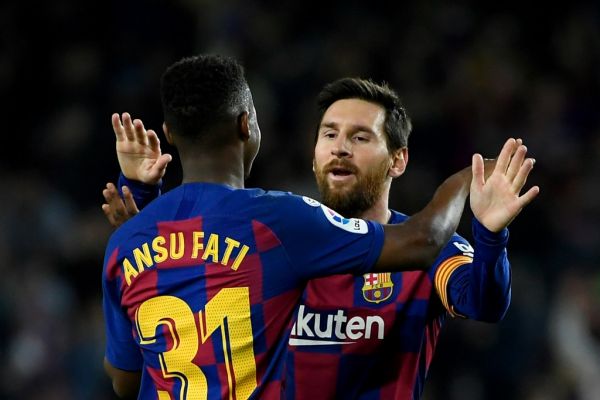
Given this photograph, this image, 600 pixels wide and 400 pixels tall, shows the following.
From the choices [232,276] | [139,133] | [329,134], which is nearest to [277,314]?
[232,276]

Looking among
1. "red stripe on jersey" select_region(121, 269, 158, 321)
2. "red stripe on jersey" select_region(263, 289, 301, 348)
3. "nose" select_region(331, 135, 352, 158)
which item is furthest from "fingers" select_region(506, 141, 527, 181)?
"red stripe on jersey" select_region(121, 269, 158, 321)

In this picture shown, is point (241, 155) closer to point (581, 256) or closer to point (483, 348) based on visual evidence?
point (483, 348)

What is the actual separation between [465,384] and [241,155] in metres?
5.37

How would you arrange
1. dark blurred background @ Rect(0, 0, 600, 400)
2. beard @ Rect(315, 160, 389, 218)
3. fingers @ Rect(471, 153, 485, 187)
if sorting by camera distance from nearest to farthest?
fingers @ Rect(471, 153, 485, 187) → beard @ Rect(315, 160, 389, 218) → dark blurred background @ Rect(0, 0, 600, 400)

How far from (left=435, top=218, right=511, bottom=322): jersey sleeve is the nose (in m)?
0.78

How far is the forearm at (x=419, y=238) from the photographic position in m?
3.35

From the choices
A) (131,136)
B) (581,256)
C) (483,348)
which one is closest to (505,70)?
(581,256)

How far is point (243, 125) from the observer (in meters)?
3.48

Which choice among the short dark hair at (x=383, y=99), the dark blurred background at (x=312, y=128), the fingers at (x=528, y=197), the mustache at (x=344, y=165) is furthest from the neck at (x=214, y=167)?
the dark blurred background at (x=312, y=128)

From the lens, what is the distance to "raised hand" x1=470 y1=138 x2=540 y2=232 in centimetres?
364

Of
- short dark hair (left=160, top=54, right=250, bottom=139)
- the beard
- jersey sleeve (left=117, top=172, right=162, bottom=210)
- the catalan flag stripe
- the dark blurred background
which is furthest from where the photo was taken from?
the dark blurred background

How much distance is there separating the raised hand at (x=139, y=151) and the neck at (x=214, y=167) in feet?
1.86

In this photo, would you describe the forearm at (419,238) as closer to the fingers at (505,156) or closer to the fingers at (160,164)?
the fingers at (505,156)

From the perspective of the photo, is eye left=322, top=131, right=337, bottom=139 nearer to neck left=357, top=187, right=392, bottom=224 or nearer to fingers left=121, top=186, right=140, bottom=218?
neck left=357, top=187, right=392, bottom=224
